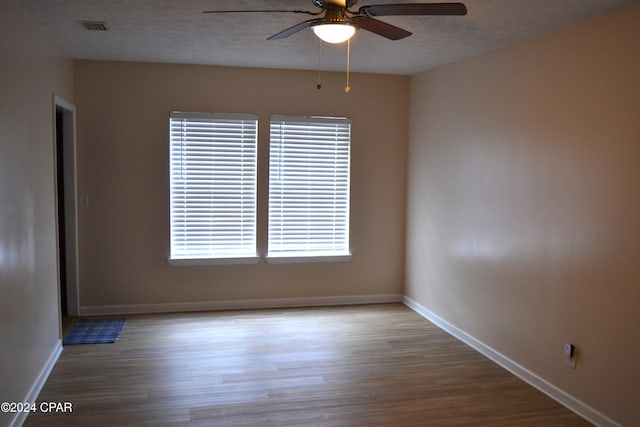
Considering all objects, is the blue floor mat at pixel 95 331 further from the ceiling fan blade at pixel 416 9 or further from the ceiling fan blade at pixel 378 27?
the ceiling fan blade at pixel 416 9

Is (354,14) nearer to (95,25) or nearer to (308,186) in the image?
(95,25)

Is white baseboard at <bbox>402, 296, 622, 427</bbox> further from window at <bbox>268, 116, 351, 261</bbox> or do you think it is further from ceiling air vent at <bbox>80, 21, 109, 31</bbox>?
ceiling air vent at <bbox>80, 21, 109, 31</bbox>

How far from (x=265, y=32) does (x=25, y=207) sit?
6.55 feet

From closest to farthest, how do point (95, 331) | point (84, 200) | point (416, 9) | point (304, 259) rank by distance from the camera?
1. point (416, 9)
2. point (95, 331)
3. point (84, 200)
4. point (304, 259)

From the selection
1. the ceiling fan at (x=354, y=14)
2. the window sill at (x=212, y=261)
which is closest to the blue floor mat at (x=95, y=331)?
the window sill at (x=212, y=261)

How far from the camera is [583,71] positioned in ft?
10.6

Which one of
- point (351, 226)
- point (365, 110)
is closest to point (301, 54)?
point (365, 110)

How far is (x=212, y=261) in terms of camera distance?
5297 millimetres

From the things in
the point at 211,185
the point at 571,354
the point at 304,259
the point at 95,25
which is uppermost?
the point at 95,25

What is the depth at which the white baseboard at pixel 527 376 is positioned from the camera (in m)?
3.16

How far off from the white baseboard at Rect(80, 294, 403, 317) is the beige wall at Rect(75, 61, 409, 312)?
41 mm

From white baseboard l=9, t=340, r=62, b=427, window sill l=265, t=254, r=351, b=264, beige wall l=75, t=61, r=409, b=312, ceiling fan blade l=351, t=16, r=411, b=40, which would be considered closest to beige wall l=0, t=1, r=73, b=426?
white baseboard l=9, t=340, r=62, b=427

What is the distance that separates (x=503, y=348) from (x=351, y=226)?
217 centimetres

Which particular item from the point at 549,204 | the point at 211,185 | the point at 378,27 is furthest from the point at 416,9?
the point at 211,185
